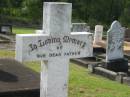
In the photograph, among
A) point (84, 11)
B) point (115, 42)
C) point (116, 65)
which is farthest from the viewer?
point (84, 11)

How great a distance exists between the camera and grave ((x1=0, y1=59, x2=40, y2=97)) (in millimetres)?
7419

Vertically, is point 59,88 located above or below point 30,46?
below

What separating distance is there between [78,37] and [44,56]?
73cm

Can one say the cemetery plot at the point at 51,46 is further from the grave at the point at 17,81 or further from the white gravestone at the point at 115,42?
the white gravestone at the point at 115,42

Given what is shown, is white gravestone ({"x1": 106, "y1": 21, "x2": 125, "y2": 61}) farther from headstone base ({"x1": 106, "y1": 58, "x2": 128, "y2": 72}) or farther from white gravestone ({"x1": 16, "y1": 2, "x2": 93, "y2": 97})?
white gravestone ({"x1": 16, "y1": 2, "x2": 93, "y2": 97})

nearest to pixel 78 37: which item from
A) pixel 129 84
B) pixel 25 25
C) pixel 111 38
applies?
pixel 129 84

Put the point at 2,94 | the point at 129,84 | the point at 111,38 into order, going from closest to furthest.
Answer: the point at 2,94, the point at 129,84, the point at 111,38

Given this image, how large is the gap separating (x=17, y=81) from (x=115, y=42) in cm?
590

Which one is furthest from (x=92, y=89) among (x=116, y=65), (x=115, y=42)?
(x=115, y=42)

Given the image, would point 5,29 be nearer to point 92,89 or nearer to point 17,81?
point 92,89

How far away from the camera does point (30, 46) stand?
6156mm

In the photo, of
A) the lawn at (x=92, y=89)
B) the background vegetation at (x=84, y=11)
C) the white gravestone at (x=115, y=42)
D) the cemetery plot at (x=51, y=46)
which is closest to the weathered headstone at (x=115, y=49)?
the white gravestone at (x=115, y=42)

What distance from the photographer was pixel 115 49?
13297 mm

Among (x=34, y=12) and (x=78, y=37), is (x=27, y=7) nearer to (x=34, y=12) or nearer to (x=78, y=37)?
(x=34, y=12)
